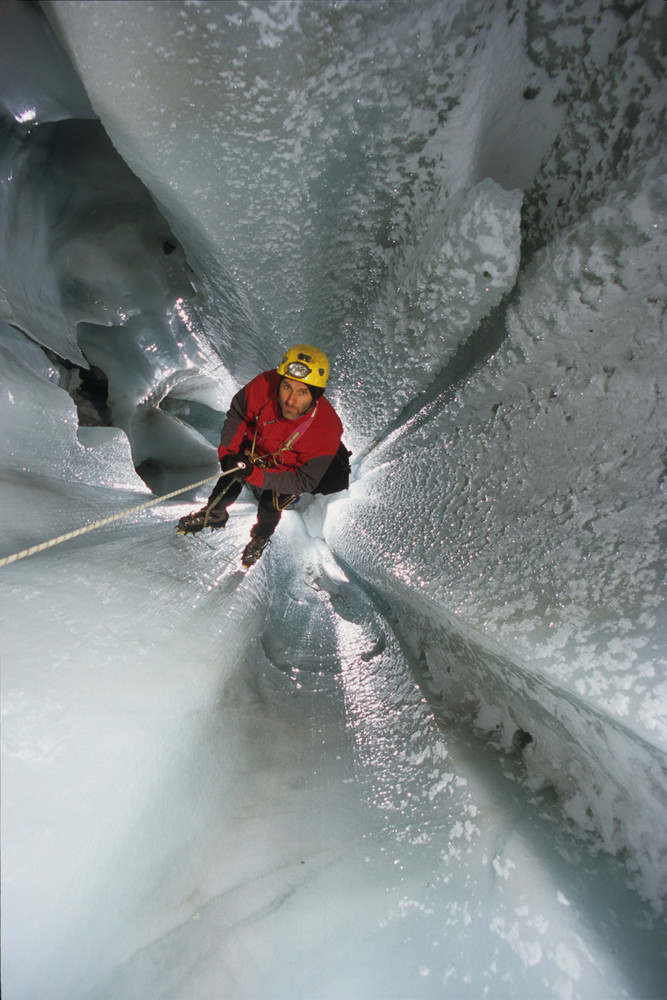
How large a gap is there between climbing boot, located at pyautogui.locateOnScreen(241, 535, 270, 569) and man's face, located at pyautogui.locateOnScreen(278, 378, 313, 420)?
2.46 feet

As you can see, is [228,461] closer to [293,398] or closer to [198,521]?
[198,521]

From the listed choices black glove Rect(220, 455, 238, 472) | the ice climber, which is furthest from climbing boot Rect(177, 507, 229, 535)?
black glove Rect(220, 455, 238, 472)

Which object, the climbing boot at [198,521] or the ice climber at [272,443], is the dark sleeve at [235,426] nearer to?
the ice climber at [272,443]

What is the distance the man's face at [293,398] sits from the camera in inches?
68.6

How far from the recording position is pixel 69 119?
187 centimetres

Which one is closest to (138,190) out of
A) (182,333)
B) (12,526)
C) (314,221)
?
(182,333)

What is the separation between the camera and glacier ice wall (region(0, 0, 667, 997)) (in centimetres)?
99

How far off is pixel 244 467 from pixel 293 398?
0.42 m

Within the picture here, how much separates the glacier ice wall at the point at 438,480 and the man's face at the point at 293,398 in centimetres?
45

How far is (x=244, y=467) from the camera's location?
2.02 m

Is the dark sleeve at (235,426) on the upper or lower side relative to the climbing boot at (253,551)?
upper

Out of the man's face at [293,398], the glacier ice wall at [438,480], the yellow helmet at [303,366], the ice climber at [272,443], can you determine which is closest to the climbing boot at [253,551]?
the ice climber at [272,443]

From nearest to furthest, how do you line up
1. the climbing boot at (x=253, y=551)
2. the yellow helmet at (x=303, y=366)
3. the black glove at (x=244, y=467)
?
the yellow helmet at (x=303, y=366) → the black glove at (x=244, y=467) → the climbing boot at (x=253, y=551)

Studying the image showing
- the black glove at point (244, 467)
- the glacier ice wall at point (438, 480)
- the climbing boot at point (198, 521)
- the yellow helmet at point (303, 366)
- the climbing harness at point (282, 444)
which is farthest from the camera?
the climbing boot at point (198, 521)
